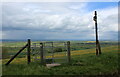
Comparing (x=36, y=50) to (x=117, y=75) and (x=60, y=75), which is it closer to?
(x=60, y=75)

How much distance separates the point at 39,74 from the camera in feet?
28.9

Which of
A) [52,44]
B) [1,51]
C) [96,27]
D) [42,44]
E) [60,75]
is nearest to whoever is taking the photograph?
[60,75]

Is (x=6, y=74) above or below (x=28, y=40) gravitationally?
below

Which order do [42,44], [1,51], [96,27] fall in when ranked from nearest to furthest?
[42,44]
[96,27]
[1,51]

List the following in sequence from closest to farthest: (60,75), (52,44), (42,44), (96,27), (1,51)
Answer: (60,75)
(42,44)
(52,44)
(96,27)
(1,51)

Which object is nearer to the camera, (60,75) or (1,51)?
(60,75)

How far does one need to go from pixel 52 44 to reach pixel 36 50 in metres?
1.62

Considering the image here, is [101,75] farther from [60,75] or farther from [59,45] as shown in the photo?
[59,45]

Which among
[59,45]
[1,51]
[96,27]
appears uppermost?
[96,27]

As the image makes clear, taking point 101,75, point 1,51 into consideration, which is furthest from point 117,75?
point 1,51

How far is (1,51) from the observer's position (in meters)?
31.7

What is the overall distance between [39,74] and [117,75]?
474 centimetres

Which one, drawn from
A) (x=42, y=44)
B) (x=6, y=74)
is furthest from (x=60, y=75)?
(x=42, y=44)

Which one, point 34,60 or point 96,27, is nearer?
point 34,60
